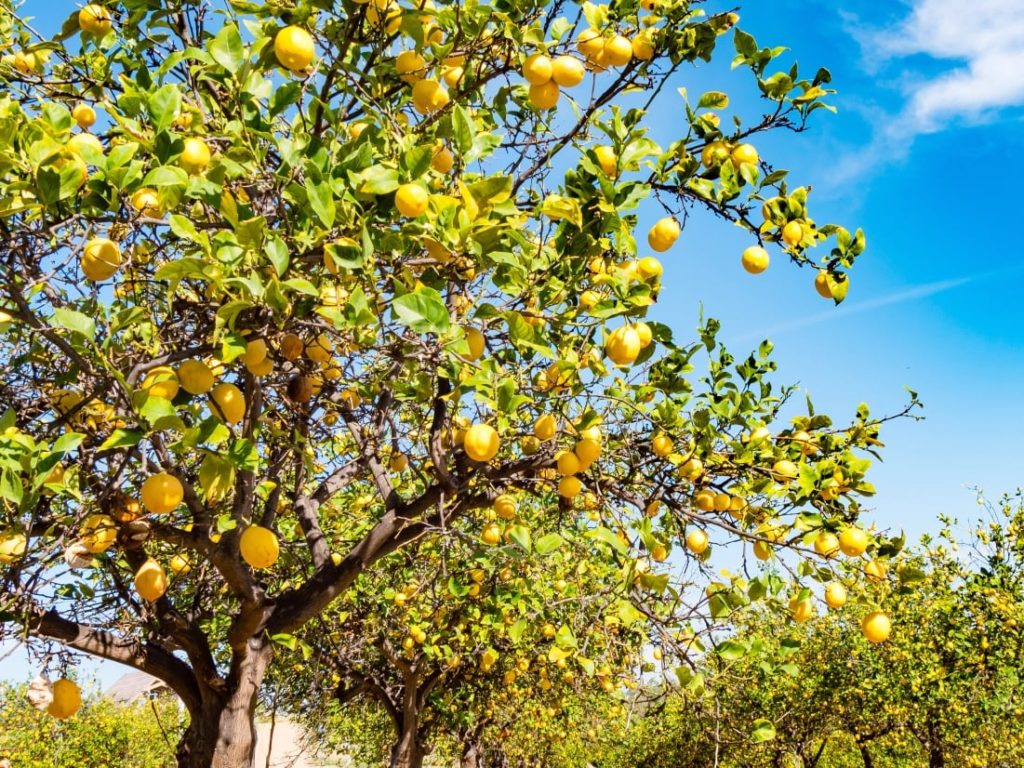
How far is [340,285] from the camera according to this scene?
8.21 ft

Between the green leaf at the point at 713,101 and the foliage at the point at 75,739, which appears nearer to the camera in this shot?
the green leaf at the point at 713,101

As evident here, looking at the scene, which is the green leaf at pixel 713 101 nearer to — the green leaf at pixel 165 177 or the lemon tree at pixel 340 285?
the lemon tree at pixel 340 285

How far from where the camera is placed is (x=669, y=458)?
10.5 ft

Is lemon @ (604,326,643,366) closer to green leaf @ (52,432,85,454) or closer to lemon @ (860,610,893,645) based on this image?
lemon @ (860,610,893,645)

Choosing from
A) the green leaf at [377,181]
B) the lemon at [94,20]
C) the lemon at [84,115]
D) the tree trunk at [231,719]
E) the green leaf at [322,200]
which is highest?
the lemon at [94,20]

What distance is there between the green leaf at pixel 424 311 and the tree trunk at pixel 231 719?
2.88 m

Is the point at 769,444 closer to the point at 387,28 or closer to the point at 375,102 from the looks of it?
the point at 375,102

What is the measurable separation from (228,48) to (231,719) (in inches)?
140

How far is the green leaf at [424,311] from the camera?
6.35 ft

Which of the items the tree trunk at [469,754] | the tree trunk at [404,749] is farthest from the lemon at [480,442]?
the tree trunk at [469,754]

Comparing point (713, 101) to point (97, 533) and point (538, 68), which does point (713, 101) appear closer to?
point (538, 68)

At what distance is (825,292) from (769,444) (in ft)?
2.67

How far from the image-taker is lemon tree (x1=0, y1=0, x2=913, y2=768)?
2.05 meters

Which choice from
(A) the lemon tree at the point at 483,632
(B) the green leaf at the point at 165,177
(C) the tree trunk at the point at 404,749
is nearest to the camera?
(B) the green leaf at the point at 165,177
